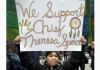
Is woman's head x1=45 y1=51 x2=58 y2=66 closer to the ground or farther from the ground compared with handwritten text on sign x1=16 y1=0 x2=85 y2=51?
closer to the ground

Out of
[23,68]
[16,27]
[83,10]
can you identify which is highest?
[83,10]

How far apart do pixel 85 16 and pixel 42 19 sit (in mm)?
308

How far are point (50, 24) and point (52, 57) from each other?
0.24m

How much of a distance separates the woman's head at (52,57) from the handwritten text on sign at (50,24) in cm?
3

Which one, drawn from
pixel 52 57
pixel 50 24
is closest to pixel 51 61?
pixel 52 57

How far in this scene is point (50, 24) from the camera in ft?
6.15

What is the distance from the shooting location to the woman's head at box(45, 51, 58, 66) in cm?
187

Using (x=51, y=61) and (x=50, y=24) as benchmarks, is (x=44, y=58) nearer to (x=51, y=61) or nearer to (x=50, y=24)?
(x=51, y=61)

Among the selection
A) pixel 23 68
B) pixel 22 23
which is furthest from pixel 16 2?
pixel 23 68

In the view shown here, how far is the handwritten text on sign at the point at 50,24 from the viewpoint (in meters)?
1.86

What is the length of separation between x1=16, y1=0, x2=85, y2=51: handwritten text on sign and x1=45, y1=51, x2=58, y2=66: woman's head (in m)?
0.03

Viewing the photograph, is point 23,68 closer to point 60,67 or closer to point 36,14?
point 60,67

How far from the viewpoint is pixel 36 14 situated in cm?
188

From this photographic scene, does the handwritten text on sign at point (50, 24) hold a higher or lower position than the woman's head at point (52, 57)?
higher
